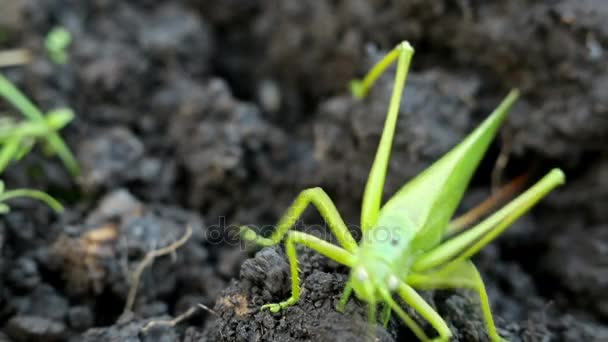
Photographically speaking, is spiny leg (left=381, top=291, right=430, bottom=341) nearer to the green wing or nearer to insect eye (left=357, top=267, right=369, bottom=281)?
insect eye (left=357, top=267, right=369, bottom=281)

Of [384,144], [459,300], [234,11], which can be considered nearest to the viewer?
[459,300]

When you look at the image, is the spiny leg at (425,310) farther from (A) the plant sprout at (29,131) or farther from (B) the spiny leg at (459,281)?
(A) the plant sprout at (29,131)

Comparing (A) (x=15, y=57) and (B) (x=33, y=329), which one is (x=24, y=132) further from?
(B) (x=33, y=329)

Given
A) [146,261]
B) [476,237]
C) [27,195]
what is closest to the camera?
[476,237]

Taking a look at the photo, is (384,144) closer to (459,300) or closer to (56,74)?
(459,300)

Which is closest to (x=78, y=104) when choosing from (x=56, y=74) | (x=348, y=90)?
(x=56, y=74)

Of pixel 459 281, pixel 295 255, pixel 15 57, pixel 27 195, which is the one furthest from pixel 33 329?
pixel 15 57
